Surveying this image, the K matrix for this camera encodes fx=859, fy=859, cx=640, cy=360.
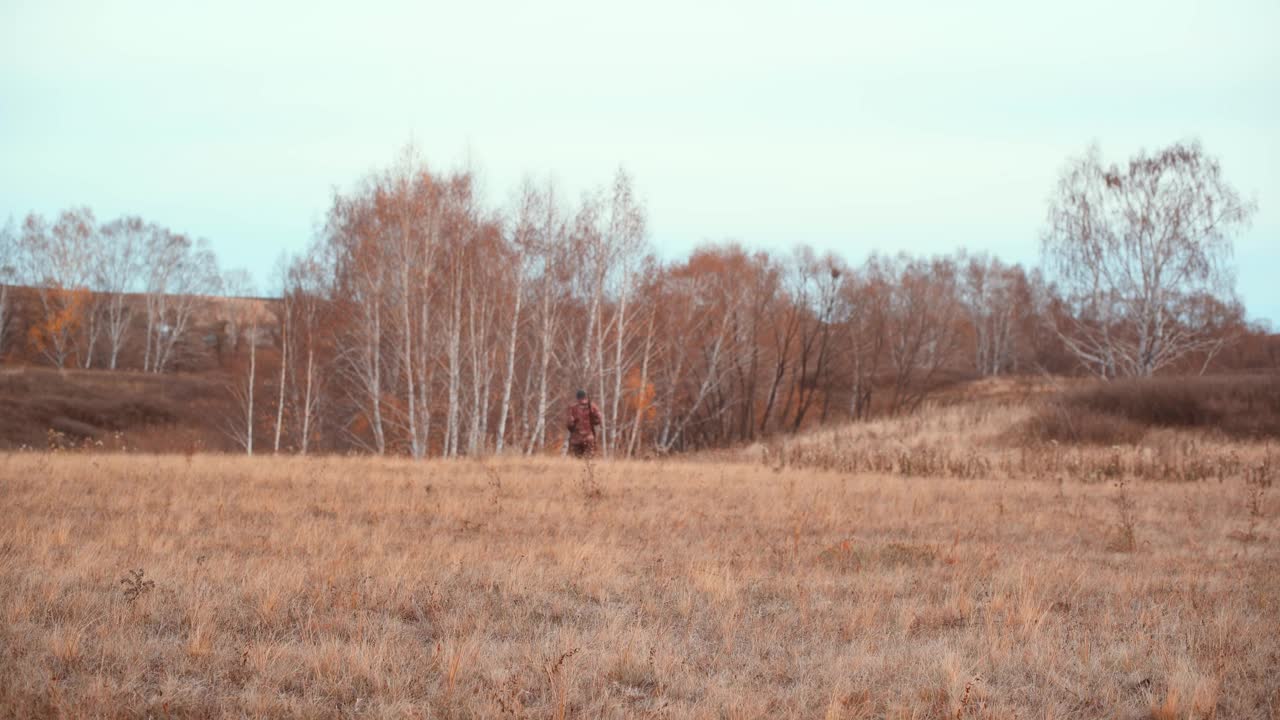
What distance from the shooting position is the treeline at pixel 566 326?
24.0 m

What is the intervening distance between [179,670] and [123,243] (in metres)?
59.3

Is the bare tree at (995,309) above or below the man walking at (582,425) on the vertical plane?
above

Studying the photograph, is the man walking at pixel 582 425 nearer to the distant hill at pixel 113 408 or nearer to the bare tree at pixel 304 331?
the bare tree at pixel 304 331

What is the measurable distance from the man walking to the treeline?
9.66 feet

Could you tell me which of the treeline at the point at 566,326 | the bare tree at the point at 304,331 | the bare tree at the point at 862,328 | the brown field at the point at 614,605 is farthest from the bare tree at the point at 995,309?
the brown field at the point at 614,605

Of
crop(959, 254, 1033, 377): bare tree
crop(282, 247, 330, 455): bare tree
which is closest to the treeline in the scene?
crop(282, 247, 330, 455): bare tree

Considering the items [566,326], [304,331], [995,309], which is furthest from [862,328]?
[995,309]

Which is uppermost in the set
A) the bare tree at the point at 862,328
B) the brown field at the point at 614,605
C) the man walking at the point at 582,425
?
the bare tree at the point at 862,328

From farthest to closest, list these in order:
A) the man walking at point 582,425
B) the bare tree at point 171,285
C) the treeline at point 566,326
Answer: the bare tree at point 171,285
the treeline at point 566,326
the man walking at point 582,425

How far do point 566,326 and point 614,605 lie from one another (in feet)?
78.2

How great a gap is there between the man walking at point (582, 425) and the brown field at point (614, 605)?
5.30 metres

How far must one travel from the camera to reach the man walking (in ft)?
51.3

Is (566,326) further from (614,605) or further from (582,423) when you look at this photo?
(614,605)

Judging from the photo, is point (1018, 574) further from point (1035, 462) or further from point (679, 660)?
point (1035, 462)
